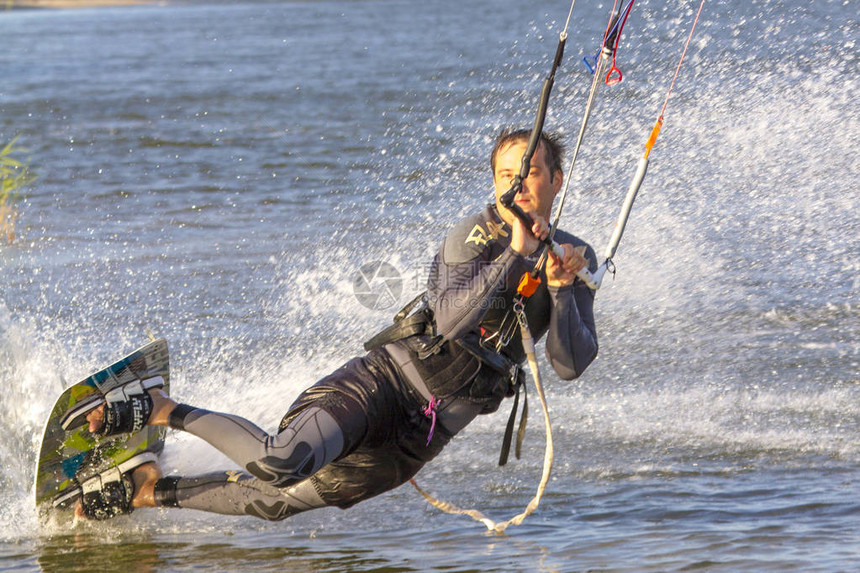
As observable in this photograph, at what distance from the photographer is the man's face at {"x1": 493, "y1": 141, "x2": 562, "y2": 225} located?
365 cm

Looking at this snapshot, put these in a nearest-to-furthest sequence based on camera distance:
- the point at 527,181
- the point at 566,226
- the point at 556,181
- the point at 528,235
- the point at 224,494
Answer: the point at 528,235 < the point at 527,181 < the point at 556,181 < the point at 224,494 < the point at 566,226

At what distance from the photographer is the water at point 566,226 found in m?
4.39

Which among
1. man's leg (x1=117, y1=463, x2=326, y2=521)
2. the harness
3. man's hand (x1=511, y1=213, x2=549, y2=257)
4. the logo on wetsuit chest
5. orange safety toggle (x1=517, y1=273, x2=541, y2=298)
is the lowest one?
man's leg (x1=117, y1=463, x2=326, y2=521)

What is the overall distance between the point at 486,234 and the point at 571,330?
0.42 meters

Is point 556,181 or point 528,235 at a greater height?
point 556,181

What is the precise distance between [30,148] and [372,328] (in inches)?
340

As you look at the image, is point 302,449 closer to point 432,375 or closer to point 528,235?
point 432,375

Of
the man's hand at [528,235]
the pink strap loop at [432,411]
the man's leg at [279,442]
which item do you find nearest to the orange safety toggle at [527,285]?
the man's hand at [528,235]

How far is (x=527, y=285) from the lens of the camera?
12.1 ft

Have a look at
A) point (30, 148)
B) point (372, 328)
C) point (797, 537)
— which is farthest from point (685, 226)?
point (30, 148)

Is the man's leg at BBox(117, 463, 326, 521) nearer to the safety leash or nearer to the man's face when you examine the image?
the safety leash

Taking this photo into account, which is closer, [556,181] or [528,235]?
[528,235]

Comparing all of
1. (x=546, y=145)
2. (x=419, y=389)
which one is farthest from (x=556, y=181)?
(x=419, y=389)

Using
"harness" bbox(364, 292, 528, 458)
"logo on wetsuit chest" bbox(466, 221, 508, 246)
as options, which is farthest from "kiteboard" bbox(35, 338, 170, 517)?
"logo on wetsuit chest" bbox(466, 221, 508, 246)
